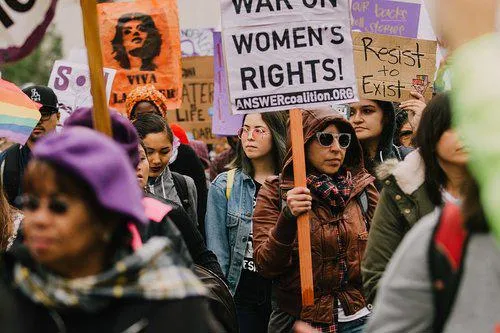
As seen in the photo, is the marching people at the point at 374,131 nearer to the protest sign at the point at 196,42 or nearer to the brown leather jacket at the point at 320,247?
the brown leather jacket at the point at 320,247

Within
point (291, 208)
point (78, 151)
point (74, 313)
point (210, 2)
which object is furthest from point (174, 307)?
point (210, 2)

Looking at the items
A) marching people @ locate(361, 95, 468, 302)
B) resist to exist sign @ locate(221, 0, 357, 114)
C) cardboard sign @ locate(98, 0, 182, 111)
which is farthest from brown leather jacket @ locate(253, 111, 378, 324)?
cardboard sign @ locate(98, 0, 182, 111)

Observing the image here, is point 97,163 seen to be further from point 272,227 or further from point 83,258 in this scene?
point 272,227

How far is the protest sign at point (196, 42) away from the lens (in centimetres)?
1373

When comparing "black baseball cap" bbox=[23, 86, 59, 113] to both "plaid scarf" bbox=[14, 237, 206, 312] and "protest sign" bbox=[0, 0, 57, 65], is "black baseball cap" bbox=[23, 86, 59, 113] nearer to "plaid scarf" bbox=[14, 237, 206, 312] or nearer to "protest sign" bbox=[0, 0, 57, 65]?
"protest sign" bbox=[0, 0, 57, 65]

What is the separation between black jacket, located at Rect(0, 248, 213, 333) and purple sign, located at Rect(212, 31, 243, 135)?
6.63 m

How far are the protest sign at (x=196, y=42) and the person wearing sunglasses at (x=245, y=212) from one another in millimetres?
6287

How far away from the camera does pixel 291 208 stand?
5773 mm

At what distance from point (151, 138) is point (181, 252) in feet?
10.4

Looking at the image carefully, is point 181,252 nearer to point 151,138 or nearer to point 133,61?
point 151,138

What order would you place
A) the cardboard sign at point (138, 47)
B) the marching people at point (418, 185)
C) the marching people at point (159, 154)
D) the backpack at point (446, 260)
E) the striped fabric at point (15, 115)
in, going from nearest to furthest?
A: 1. the backpack at point (446, 260)
2. the marching people at point (418, 185)
3. the striped fabric at point (15, 115)
4. the marching people at point (159, 154)
5. the cardboard sign at point (138, 47)

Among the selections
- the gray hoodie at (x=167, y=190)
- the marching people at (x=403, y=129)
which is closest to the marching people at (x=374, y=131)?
the gray hoodie at (x=167, y=190)

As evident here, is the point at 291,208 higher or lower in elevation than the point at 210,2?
lower

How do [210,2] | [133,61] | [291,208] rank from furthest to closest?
[210,2] → [133,61] → [291,208]
